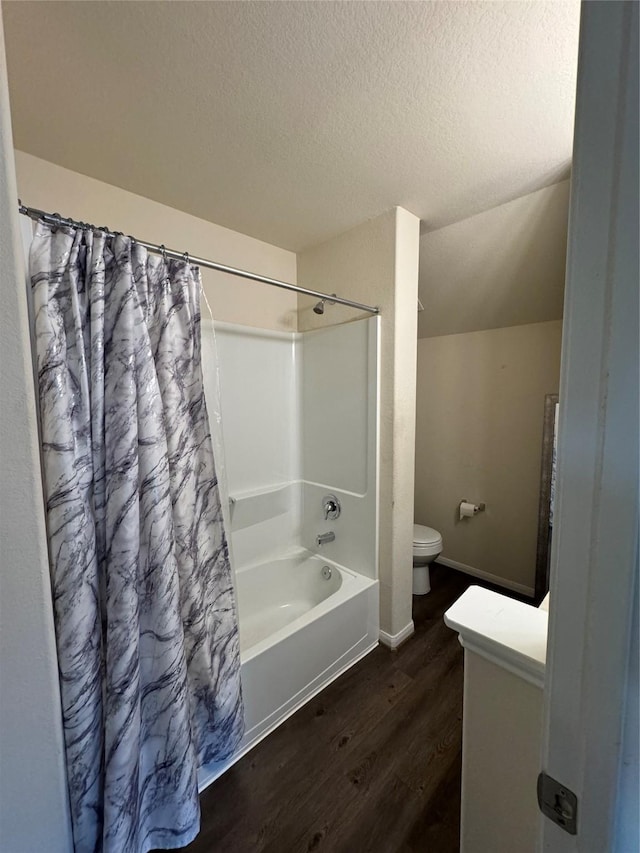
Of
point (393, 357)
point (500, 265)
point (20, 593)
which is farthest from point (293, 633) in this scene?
point (500, 265)

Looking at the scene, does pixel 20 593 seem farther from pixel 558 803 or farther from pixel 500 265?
pixel 500 265

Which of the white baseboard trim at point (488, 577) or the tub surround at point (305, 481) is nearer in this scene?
the tub surround at point (305, 481)

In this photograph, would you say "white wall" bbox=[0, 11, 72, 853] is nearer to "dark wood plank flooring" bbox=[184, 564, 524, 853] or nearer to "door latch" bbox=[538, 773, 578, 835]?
"dark wood plank flooring" bbox=[184, 564, 524, 853]

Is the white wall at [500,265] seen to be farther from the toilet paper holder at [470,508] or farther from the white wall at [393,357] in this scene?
the toilet paper holder at [470,508]

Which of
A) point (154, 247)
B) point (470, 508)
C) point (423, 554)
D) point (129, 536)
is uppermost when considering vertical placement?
point (154, 247)

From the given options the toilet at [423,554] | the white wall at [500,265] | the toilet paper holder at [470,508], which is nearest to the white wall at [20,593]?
the white wall at [500,265]

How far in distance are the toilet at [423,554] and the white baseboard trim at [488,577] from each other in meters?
0.43

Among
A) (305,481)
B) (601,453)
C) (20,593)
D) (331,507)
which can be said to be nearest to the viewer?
(601,453)

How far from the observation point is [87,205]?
5.17 ft

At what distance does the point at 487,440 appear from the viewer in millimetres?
2715

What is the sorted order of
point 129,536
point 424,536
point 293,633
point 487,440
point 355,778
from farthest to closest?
1. point 487,440
2. point 424,536
3. point 293,633
4. point 355,778
5. point 129,536

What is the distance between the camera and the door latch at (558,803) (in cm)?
41

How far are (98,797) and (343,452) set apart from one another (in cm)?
171

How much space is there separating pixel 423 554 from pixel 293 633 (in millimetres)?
1264
